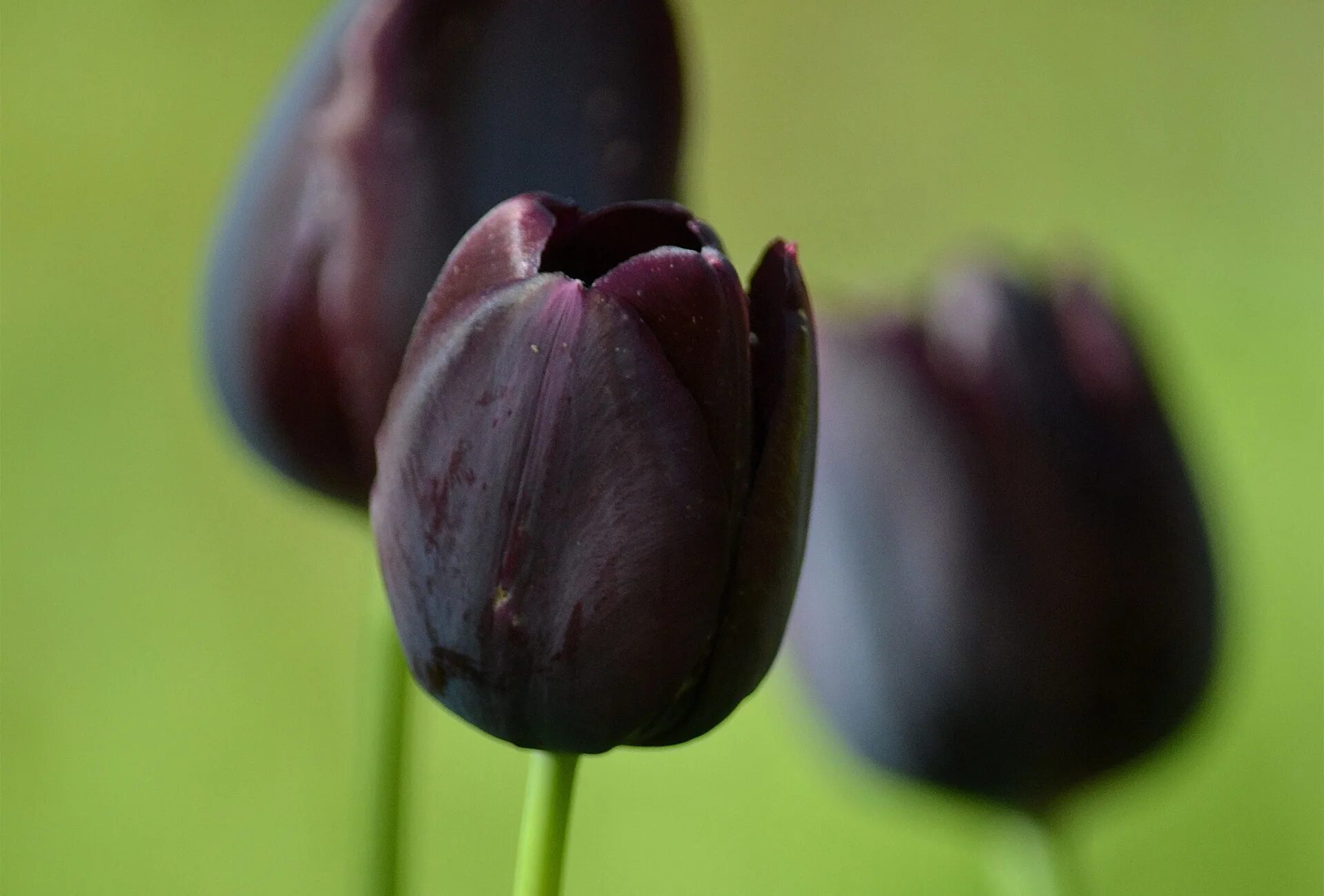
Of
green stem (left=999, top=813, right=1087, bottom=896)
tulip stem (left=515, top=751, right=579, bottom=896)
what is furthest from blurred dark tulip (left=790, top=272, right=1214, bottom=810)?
tulip stem (left=515, top=751, right=579, bottom=896)

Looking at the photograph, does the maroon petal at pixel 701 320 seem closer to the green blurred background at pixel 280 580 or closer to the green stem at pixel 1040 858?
the green stem at pixel 1040 858

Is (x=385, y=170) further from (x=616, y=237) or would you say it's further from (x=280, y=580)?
(x=280, y=580)

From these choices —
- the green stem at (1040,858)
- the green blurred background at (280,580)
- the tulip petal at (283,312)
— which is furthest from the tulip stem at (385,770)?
the green blurred background at (280,580)

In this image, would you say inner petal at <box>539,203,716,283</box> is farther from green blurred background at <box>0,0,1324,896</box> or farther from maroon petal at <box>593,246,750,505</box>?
green blurred background at <box>0,0,1324,896</box>

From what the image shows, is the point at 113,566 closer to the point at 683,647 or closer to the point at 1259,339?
the point at 683,647

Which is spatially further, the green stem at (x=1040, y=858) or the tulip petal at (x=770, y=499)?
the green stem at (x=1040, y=858)

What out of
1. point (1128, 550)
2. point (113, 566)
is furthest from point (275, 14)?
point (1128, 550)
